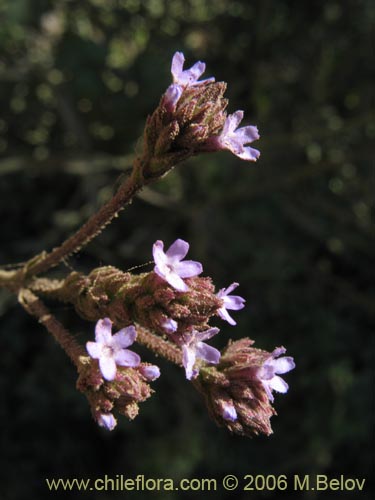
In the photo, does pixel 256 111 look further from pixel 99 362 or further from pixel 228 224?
pixel 99 362

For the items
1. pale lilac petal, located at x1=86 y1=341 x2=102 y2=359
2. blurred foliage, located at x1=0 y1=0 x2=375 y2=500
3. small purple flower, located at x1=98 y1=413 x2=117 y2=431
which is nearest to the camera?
pale lilac petal, located at x1=86 y1=341 x2=102 y2=359

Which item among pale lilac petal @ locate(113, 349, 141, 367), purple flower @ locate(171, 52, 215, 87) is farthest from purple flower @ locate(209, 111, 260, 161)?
pale lilac petal @ locate(113, 349, 141, 367)

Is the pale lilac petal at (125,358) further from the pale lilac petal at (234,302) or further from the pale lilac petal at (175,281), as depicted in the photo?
the pale lilac petal at (234,302)

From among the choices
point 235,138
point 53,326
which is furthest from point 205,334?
point 235,138

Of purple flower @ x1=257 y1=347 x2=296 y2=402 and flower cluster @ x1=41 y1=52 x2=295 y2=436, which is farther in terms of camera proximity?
purple flower @ x1=257 y1=347 x2=296 y2=402

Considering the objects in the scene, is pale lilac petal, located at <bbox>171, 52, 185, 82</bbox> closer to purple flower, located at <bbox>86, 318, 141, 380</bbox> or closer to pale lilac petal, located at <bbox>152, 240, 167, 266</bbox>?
pale lilac petal, located at <bbox>152, 240, 167, 266</bbox>

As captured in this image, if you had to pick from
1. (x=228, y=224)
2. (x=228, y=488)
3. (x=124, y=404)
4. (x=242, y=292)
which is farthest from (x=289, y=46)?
(x=124, y=404)
